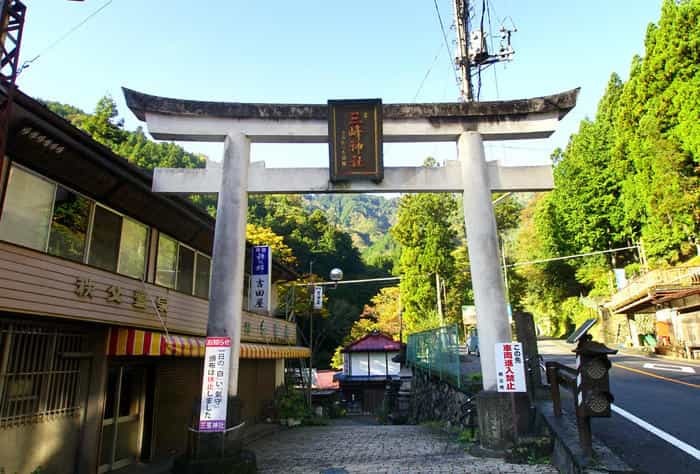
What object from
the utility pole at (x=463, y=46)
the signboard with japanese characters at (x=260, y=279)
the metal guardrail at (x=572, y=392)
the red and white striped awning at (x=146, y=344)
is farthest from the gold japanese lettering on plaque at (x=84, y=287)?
the utility pole at (x=463, y=46)

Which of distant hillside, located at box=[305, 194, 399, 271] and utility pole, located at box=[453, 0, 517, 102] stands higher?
distant hillside, located at box=[305, 194, 399, 271]

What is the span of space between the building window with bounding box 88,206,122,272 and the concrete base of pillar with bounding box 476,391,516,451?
8.28 m

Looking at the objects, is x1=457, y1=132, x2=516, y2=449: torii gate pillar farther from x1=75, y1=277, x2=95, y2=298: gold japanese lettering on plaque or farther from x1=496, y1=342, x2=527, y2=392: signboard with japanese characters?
x1=75, y1=277, x2=95, y2=298: gold japanese lettering on plaque

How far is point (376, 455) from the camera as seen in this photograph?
9.20 meters

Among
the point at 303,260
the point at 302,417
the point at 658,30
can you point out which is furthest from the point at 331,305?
the point at 658,30

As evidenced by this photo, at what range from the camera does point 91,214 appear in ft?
A: 29.5

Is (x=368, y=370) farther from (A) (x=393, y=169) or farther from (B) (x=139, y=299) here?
(A) (x=393, y=169)

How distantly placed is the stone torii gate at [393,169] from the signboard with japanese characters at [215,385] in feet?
3.10

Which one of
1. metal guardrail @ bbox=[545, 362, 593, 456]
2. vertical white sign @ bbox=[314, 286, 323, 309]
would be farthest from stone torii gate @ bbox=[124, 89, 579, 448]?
vertical white sign @ bbox=[314, 286, 323, 309]

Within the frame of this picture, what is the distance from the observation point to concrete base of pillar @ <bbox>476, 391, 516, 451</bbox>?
8297 mm

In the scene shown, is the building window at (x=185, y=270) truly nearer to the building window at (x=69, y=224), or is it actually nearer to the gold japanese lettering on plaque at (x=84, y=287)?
the building window at (x=69, y=224)

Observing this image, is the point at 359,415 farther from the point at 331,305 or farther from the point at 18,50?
the point at 18,50

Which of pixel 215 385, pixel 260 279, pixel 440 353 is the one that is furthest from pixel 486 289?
pixel 260 279

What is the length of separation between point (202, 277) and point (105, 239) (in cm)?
489
